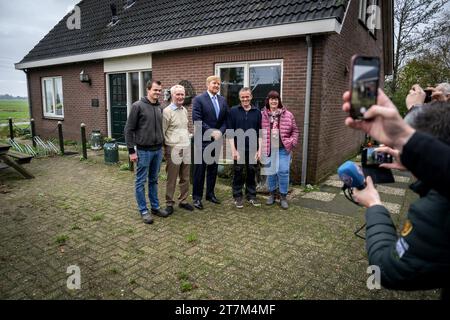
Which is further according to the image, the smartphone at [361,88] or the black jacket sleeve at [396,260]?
the black jacket sleeve at [396,260]

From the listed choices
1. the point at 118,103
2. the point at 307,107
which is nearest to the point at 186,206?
the point at 307,107

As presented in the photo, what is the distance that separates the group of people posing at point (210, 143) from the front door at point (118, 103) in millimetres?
6000

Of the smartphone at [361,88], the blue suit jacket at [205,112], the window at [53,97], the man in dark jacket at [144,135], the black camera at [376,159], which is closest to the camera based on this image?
the smartphone at [361,88]

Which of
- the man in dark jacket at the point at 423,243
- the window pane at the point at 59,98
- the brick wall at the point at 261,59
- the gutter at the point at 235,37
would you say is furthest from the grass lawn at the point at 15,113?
the man in dark jacket at the point at 423,243

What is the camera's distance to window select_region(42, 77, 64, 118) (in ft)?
43.1

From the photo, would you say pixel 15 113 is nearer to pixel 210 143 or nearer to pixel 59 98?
pixel 59 98

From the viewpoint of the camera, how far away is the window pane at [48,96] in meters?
13.5

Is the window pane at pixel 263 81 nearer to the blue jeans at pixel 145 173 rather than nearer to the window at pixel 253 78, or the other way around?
the window at pixel 253 78

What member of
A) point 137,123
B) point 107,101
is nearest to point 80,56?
point 107,101

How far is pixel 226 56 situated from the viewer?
291 inches

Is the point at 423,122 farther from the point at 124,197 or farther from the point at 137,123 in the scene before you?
the point at 124,197

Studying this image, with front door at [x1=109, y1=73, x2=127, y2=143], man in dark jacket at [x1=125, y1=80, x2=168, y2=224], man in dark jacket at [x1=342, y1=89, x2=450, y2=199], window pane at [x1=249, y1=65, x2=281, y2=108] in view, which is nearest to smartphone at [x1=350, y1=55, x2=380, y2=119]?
man in dark jacket at [x1=342, y1=89, x2=450, y2=199]

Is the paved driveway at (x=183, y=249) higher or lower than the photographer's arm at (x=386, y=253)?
lower

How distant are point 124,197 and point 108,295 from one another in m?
3.08
